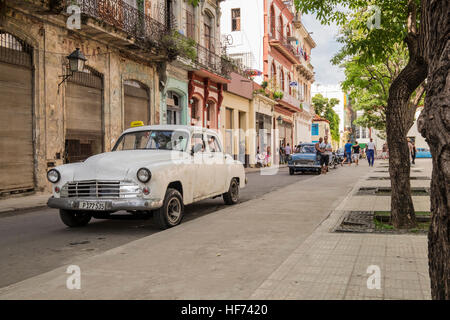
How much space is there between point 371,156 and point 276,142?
1117 cm

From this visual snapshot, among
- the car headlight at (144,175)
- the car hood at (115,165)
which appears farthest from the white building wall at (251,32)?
the car headlight at (144,175)

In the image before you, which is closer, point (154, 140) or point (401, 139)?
point (401, 139)

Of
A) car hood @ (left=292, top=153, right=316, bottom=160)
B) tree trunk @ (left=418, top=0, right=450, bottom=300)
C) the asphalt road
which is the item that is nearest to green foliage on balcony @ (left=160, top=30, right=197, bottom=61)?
car hood @ (left=292, top=153, right=316, bottom=160)

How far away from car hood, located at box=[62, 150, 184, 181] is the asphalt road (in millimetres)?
932

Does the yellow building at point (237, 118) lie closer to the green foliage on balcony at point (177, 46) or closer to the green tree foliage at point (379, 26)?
the green foliage on balcony at point (177, 46)

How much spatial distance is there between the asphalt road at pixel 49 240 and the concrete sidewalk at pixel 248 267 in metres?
0.53

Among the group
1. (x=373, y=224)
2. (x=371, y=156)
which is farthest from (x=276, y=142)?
(x=373, y=224)

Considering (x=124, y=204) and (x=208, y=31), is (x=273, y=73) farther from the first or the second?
(x=124, y=204)

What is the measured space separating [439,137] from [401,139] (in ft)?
16.2

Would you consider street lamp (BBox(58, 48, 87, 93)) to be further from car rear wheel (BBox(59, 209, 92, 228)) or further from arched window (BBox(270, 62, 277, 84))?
arched window (BBox(270, 62, 277, 84))

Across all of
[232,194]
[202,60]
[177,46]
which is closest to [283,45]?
[202,60]

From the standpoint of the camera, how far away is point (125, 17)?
16938mm

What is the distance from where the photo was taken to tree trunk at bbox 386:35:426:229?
6.70 m
